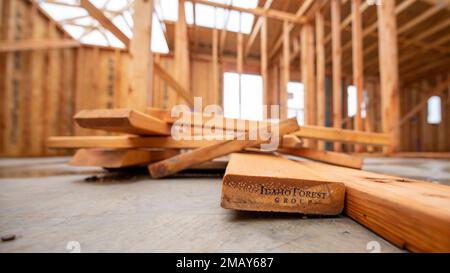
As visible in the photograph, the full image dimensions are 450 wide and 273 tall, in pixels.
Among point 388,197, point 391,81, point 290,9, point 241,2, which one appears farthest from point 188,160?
point 290,9

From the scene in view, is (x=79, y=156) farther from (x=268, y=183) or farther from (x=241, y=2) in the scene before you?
(x=241, y=2)

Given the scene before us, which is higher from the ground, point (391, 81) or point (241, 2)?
point (241, 2)

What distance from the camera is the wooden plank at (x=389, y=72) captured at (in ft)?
10.7

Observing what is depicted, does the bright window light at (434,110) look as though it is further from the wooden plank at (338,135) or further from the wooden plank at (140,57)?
the wooden plank at (140,57)

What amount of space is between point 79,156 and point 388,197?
1976 millimetres

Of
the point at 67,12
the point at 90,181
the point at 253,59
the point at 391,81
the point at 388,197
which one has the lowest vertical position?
the point at 90,181

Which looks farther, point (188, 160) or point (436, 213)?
point (188, 160)

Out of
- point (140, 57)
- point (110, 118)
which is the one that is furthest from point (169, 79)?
point (110, 118)

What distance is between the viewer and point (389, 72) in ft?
10.9

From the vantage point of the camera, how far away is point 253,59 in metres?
8.41

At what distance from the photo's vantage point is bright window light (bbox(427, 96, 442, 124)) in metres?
10.1

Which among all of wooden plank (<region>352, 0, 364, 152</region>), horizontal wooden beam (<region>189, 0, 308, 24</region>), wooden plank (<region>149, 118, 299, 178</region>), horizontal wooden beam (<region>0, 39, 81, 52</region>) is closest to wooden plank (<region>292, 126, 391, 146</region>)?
wooden plank (<region>149, 118, 299, 178</region>)

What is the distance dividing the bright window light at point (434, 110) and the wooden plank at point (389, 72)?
32.7 feet

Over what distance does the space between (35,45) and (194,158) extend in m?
6.75
